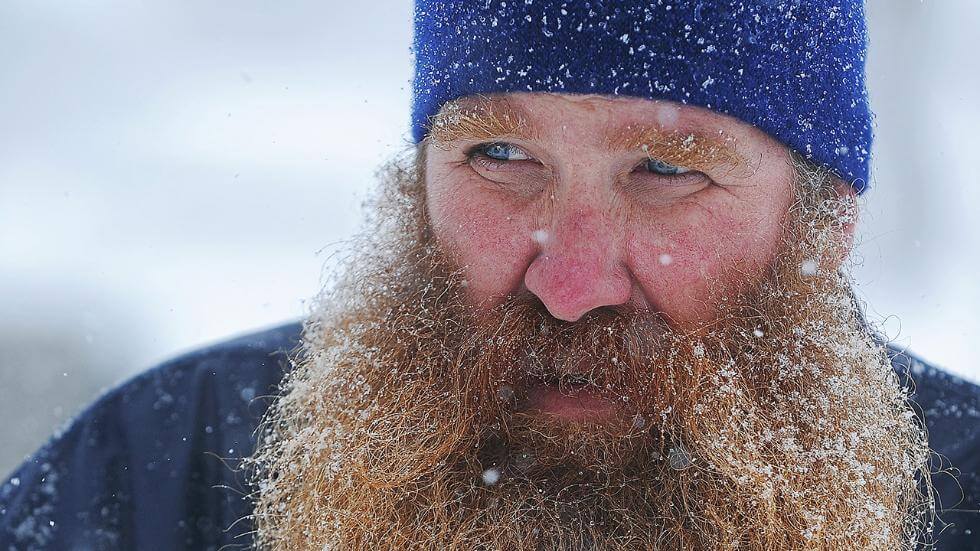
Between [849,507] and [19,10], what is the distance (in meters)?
13.8

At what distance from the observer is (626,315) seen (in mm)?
1717

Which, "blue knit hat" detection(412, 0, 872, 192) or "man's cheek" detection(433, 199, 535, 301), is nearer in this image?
"blue knit hat" detection(412, 0, 872, 192)

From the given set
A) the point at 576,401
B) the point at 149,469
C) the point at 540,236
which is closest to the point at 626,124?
the point at 540,236

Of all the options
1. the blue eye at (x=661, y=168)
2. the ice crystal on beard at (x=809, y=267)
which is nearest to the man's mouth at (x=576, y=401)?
the blue eye at (x=661, y=168)

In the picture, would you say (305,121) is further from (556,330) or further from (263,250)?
(556,330)

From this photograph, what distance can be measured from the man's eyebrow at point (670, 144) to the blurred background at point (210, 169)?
546 centimetres

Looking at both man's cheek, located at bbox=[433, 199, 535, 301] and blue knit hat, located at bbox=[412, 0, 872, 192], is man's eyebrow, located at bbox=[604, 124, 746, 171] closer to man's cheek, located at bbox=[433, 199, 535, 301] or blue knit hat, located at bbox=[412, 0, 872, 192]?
blue knit hat, located at bbox=[412, 0, 872, 192]

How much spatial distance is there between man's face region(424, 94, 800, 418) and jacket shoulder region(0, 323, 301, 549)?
1.05 meters

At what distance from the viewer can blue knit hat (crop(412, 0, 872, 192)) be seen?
1618 mm

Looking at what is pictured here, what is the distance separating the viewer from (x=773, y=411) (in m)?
1.76

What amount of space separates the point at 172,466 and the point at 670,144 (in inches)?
66.5

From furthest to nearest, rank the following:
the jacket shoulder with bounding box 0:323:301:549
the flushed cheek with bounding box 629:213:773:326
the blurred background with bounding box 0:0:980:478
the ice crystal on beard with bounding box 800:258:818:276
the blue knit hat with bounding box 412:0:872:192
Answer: the blurred background with bounding box 0:0:980:478 → the jacket shoulder with bounding box 0:323:301:549 → the ice crystal on beard with bounding box 800:258:818:276 → the flushed cheek with bounding box 629:213:773:326 → the blue knit hat with bounding box 412:0:872:192

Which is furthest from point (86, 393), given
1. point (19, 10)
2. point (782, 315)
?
point (782, 315)

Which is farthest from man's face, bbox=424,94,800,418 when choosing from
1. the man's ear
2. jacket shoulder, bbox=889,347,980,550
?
jacket shoulder, bbox=889,347,980,550
